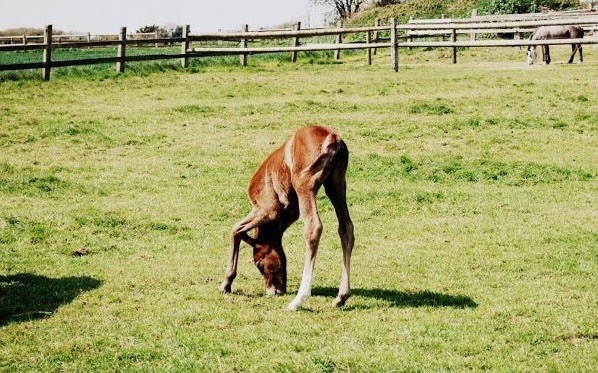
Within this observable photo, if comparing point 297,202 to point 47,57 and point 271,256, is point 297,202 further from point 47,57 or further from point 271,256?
point 47,57

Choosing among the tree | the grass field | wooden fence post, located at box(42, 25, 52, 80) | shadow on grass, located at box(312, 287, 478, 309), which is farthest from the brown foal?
the tree

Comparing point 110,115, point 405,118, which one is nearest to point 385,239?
point 405,118

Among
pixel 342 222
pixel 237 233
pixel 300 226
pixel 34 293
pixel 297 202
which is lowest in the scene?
pixel 34 293

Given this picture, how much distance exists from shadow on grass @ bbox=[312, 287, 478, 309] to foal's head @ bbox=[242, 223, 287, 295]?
15.7 inches

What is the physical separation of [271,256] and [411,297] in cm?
140

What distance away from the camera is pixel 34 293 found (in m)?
7.68

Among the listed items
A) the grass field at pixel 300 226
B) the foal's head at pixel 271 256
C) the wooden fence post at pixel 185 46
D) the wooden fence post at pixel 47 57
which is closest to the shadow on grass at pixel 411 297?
the grass field at pixel 300 226

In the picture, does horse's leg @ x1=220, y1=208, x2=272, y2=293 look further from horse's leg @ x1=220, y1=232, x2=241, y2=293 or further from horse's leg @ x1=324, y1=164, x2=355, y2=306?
horse's leg @ x1=324, y1=164, x2=355, y2=306

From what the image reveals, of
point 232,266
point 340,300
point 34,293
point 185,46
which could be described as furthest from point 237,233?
point 185,46

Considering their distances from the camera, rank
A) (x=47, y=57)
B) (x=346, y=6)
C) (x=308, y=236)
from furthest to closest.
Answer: (x=346, y=6)
(x=47, y=57)
(x=308, y=236)

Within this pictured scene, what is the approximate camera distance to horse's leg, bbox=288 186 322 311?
22.4 feet

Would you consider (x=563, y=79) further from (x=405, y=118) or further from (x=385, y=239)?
(x=385, y=239)

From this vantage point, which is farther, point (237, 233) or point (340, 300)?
point (237, 233)

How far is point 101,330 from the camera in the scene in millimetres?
6508
